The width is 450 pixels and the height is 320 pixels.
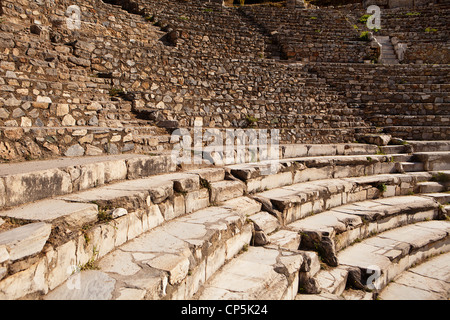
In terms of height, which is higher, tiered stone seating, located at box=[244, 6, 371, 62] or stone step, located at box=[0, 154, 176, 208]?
tiered stone seating, located at box=[244, 6, 371, 62]

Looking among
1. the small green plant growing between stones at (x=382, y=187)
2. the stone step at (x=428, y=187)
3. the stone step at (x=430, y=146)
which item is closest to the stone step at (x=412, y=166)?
the stone step at (x=428, y=187)

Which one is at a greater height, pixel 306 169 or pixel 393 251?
pixel 306 169

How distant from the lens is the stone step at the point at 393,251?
12.8 feet

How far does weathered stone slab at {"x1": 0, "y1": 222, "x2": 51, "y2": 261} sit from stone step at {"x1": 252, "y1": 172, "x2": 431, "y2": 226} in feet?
9.27

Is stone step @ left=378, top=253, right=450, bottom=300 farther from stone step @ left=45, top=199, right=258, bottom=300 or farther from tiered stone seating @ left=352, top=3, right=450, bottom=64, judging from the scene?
tiered stone seating @ left=352, top=3, right=450, bottom=64

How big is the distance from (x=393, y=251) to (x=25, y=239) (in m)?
4.11

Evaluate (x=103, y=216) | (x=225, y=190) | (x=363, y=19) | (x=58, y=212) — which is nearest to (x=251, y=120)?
(x=225, y=190)

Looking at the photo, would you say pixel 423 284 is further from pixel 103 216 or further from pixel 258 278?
pixel 103 216

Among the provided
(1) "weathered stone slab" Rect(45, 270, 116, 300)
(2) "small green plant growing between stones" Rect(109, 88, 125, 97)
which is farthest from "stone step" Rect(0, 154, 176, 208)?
(2) "small green plant growing between stones" Rect(109, 88, 125, 97)

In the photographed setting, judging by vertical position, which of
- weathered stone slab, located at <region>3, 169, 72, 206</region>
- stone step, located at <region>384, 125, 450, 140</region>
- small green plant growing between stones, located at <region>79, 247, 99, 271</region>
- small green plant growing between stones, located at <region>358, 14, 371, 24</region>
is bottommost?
small green plant growing between stones, located at <region>79, 247, 99, 271</region>

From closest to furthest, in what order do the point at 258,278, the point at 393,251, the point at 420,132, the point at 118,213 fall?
the point at 118,213 < the point at 258,278 < the point at 393,251 < the point at 420,132

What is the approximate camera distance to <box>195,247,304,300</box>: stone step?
9.02ft

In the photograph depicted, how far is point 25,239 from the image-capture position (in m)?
1.97

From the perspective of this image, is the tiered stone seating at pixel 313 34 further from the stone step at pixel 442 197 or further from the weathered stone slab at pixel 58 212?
the weathered stone slab at pixel 58 212
